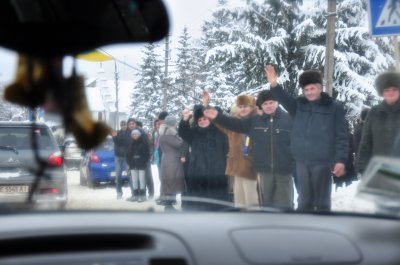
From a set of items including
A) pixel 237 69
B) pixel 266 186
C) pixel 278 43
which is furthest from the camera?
pixel 266 186

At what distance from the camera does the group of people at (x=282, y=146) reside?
10.8ft

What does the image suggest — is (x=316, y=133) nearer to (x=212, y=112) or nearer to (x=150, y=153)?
(x=212, y=112)

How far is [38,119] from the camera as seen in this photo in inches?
75.0

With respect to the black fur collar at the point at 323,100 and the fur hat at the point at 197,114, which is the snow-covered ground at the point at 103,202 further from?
the black fur collar at the point at 323,100

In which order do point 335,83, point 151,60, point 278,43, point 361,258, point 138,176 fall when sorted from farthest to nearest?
point 138,176, point 335,83, point 278,43, point 151,60, point 361,258

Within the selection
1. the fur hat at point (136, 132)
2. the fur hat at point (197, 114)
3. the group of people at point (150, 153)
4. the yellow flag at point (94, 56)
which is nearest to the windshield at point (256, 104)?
the yellow flag at point (94, 56)

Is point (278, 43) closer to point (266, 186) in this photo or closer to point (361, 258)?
point (361, 258)

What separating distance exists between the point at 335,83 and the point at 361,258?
61.6 inches

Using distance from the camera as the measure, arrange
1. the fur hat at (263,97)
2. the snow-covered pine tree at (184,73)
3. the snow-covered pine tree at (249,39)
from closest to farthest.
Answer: the snow-covered pine tree at (184,73)
the snow-covered pine tree at (249,39)
the fur hat at (263,97)

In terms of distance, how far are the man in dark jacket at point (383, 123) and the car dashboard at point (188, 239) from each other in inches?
39.0

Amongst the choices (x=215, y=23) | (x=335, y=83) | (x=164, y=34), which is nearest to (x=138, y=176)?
(x=335, y=83)

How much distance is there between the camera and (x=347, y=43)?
2855mm

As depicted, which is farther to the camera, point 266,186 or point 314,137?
point 314,137

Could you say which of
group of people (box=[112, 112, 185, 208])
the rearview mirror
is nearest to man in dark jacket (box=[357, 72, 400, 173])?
the rearview mirror
